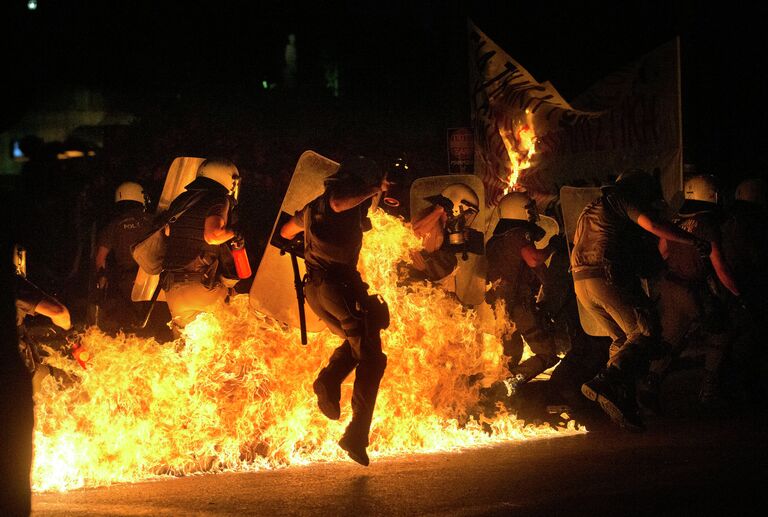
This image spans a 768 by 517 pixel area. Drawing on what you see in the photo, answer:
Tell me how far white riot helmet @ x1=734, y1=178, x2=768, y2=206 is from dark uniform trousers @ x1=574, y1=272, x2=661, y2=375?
2.85 metres

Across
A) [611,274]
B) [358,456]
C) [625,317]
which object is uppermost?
[611,274]

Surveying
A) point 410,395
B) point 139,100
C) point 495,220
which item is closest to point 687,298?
point 495,220

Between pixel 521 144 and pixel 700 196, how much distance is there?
2111 mm

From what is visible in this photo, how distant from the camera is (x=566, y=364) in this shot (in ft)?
32.0

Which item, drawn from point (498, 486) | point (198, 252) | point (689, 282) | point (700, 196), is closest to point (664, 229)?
point (689, 282)

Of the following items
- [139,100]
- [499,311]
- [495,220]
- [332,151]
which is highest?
[139,100]

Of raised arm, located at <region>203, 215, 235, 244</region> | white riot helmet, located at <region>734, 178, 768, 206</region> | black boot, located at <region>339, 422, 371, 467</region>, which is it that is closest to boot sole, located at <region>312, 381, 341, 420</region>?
black boot, located at <region>339, 422, 371, 467</region>

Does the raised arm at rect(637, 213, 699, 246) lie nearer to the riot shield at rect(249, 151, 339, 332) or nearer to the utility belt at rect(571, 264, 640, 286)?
the utility belt at rect(571, 264, 640, 286)

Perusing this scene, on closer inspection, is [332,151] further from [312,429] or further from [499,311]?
[312,429]

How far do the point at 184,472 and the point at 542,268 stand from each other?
4.73 m

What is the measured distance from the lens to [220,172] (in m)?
8.23

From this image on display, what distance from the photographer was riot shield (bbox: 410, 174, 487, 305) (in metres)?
9.74

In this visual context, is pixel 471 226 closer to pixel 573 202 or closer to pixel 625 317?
pixel 573 202

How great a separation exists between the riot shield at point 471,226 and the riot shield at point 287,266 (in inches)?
60.5
